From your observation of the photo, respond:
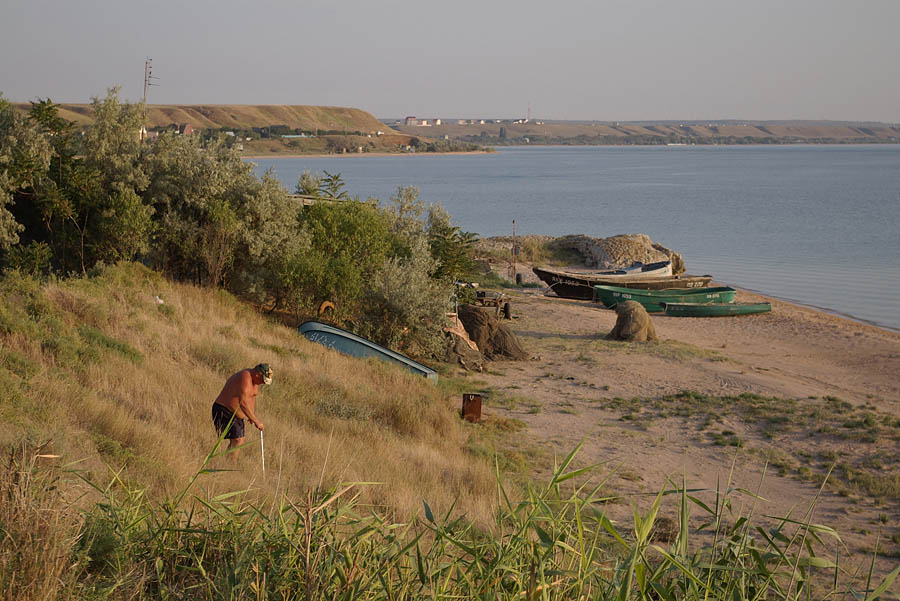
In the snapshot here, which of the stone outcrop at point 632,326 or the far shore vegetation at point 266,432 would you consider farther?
the stone outcrop at point 632,326

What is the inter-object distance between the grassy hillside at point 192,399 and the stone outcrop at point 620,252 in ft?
89.1

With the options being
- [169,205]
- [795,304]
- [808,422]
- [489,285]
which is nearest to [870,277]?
[795,304]

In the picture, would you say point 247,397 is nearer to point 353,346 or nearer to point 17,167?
point 353,346

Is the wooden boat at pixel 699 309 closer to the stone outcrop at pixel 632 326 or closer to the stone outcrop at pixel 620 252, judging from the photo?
the stone outcrop at pixel 632 326

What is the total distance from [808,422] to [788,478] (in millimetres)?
3506

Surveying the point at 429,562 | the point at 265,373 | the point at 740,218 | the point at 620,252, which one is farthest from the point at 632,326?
the point at 740,218

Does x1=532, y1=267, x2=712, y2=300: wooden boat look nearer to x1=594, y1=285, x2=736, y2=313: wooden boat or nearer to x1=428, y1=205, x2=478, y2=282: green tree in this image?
x1=594, y1=285, x2=736, y2=313: wooden boat

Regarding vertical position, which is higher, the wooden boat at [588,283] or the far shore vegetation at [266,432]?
the far shore vegetation at [266,432]

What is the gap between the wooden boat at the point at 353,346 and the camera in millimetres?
16011

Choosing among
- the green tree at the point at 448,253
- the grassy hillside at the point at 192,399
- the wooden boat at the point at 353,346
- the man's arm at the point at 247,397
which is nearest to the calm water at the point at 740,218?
the green tree at the point at 448,253

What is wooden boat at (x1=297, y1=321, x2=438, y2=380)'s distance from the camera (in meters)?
16.0

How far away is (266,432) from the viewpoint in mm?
9547

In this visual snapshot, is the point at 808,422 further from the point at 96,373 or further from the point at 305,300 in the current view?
the point at 96,373

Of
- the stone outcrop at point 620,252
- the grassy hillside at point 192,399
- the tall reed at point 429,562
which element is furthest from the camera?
the stone outcrop at point 620,252
